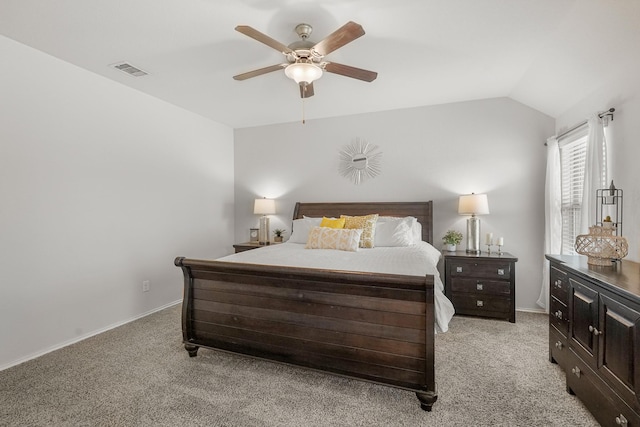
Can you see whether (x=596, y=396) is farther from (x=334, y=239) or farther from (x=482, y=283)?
(x=334, y=239)

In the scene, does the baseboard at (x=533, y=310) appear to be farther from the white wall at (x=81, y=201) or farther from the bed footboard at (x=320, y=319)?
the white wall at (x=81, y=201)

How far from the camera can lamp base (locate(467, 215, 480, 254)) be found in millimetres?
3635

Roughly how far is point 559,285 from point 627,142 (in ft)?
3.80

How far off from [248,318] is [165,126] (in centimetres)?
285

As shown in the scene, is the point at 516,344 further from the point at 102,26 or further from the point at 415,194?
the point at 102,26

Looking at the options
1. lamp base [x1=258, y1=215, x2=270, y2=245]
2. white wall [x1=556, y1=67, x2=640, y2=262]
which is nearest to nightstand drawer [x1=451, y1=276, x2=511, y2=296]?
white wall [x1=556, y1=67, x2=640, y2=262]

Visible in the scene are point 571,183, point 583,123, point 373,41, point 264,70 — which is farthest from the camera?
point 571,183

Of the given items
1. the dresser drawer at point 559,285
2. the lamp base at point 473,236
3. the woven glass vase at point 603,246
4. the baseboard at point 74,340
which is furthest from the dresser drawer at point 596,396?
the baseboard at point 74,340

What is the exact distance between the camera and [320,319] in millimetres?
2096

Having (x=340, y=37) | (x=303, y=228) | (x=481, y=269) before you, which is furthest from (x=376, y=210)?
(x=340, y=37)

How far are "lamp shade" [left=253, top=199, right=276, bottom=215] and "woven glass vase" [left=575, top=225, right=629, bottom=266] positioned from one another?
11.8 feet

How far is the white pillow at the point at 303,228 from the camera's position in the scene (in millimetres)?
3955

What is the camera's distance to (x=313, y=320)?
6.94 ft

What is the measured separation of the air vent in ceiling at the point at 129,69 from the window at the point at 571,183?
4339mm
